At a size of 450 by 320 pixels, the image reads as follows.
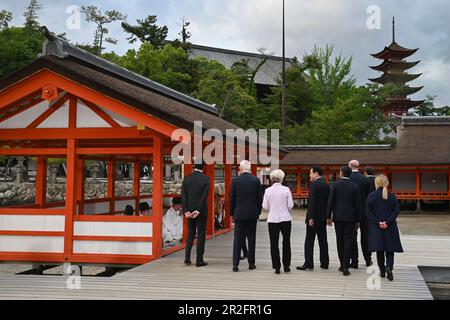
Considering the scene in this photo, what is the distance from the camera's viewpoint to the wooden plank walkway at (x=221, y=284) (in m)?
6.08

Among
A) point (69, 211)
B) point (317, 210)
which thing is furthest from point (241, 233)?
point (69, 211)

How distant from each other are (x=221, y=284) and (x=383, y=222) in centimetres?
244

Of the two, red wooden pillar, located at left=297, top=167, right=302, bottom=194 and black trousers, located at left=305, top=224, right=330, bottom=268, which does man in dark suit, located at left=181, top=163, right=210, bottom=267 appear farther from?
red wooden pillar, located at left=297, top=167, right=302, bottom=194

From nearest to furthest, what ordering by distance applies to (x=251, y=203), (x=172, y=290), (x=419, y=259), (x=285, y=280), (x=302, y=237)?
(x=172, y=290) → (x=285, y=280) → (x=251, y=203) → (x=419, y=259) → (x=302, y=237)

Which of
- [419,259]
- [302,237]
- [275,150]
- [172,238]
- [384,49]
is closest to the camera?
[419,259]

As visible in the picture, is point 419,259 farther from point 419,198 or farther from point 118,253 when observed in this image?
point 419,198

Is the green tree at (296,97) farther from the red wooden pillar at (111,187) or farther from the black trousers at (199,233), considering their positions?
the black trousers at (199,233)

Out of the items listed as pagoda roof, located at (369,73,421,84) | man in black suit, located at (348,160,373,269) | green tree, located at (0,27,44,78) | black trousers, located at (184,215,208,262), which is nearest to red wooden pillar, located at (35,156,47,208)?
black trousers, located at (184,215,208,262)

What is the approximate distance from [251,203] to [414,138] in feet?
80.4

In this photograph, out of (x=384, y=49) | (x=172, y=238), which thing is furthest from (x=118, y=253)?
(x=384, y=49)

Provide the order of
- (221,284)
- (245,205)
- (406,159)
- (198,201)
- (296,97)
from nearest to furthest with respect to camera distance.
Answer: (221,284), (245,205), (198,201), (406,159), (296,97)

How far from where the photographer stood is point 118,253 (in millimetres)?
8734

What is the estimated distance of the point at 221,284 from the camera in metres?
6.69

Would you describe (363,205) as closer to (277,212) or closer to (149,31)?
(277,212)
